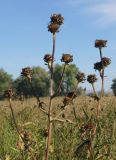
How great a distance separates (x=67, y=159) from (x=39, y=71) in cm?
8036

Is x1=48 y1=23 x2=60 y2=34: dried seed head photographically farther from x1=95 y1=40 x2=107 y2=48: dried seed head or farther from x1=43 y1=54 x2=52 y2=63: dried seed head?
x1=95 y1=40 x2=107 y2=48: dried seed head

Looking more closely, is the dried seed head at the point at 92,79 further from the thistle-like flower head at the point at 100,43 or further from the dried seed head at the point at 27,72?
the dried seed head at the point at 27,72

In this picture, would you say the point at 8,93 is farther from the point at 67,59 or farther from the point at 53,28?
the point at 53,28

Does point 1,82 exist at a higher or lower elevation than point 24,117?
higher

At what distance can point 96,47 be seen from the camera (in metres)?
3.77

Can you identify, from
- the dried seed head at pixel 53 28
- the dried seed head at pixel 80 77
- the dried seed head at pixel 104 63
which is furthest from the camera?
the dried seed head at pixel 80 77

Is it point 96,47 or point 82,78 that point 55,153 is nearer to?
point 82,78

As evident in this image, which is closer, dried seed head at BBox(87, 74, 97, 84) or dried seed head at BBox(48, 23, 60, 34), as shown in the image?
dried seed head at BBox(48, 23, 60, 34)

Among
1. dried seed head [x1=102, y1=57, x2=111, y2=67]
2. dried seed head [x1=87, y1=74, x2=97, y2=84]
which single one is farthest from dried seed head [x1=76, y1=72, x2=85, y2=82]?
dried seed head [x1=102, y1=57, x2=111, y2=67]

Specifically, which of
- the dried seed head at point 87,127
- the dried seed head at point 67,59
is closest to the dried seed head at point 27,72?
the dried seed head at point 67,59

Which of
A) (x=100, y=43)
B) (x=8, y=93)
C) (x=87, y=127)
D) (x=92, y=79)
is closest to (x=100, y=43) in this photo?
(x=100, y=43)

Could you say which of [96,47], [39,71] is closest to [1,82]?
[39,71]

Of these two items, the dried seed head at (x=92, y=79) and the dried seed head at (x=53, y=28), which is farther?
the dried seed head at (x=92, y=79)

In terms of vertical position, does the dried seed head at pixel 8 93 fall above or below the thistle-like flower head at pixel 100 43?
below
